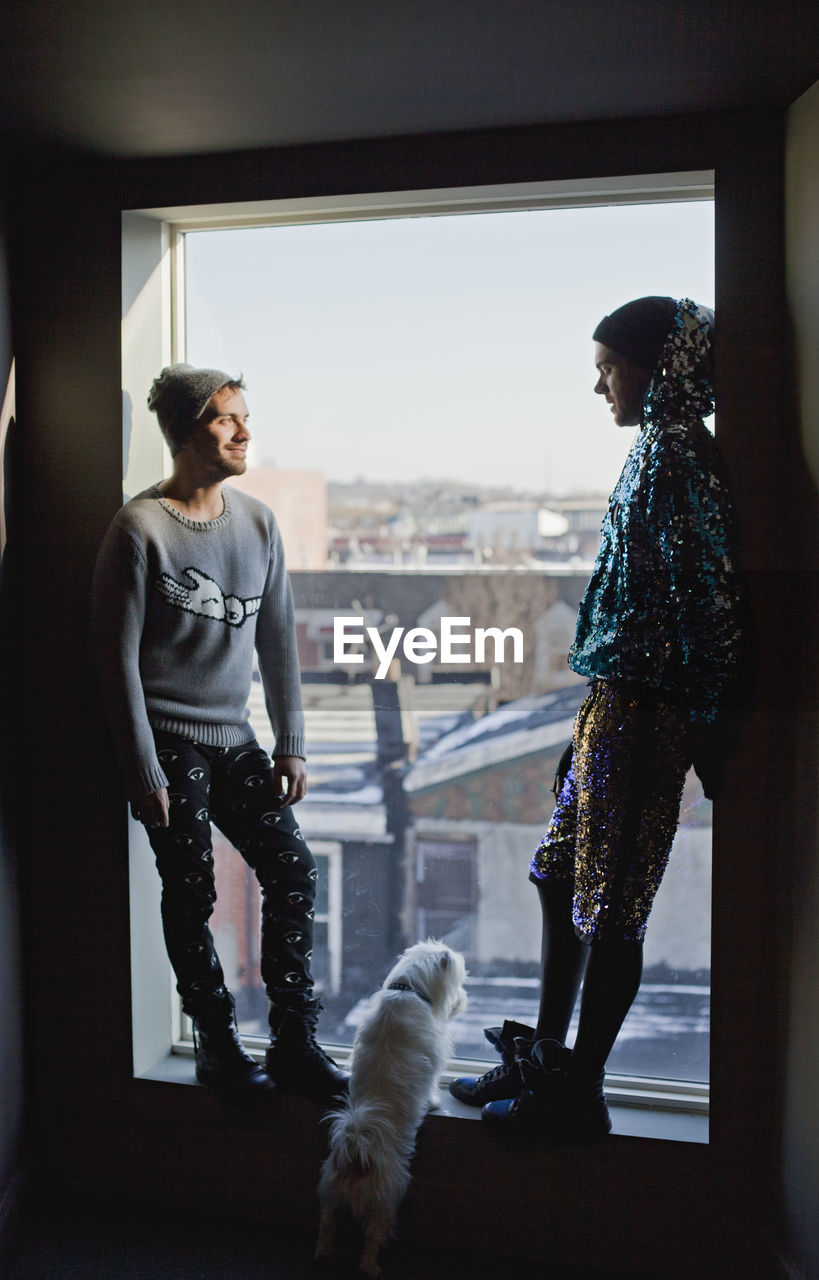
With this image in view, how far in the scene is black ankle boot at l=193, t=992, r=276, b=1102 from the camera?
1939 mm

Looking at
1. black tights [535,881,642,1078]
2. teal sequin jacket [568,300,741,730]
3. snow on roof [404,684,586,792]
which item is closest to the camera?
teal sequin jacket [568,300,741,730]

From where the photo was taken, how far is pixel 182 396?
1899mm

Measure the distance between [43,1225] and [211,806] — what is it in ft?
3.21

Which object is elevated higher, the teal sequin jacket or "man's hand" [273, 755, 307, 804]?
the teal sequin jacket

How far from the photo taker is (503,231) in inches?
80.4

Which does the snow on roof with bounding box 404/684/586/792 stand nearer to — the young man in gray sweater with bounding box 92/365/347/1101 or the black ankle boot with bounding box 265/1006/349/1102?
the young man in gray sweater with bounding box 92/365/347/1101

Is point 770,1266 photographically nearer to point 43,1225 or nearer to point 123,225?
point 43,1225

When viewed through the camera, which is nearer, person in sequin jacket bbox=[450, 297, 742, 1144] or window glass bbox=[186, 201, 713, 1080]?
person in sequin jacket bbox=[450, 297, 742, 1144]

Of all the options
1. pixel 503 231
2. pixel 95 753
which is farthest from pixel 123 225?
pixel 95 753

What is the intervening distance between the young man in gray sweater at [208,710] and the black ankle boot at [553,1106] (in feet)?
1.22

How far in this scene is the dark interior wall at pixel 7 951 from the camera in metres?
2.00

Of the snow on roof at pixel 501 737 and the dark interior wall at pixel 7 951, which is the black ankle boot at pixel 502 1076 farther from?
the dark interior wall at pixel 7 951

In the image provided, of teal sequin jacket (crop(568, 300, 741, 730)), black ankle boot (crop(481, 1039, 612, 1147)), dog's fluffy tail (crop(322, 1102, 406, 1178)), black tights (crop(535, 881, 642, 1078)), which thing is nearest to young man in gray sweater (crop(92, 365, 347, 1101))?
dog's fluffy tail (crop(322, 1102, 406, 1178))

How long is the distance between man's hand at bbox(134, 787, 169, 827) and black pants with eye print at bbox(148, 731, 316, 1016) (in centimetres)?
4
